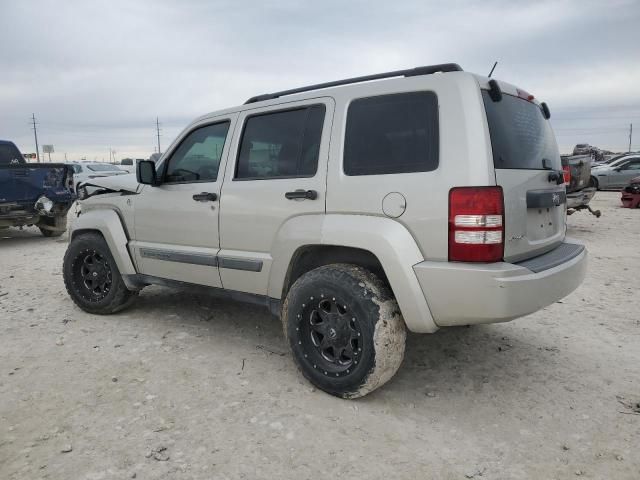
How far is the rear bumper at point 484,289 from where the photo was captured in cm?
249

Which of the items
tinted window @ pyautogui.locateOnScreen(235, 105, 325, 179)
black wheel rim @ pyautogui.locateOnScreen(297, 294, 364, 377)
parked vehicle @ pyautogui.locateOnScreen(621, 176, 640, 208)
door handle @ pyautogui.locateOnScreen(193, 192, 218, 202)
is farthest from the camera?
parked vehicle @ pyautogui.locateOnScreen(621, 176, 640, 208)

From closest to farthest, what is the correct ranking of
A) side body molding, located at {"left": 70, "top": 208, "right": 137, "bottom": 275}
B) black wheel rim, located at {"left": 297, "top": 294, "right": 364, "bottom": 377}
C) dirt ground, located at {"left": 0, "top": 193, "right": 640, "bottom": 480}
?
dirt ground, located at {"left": 0, "top": 193, "right": 640, "bottom": 480} → black wheel rim, located at {"left": 297, "top": 294, "right": 364, "bottom": 377} → side body molding, located at {"left": 70, "top": 208, "right": 137, "bottom": 275}

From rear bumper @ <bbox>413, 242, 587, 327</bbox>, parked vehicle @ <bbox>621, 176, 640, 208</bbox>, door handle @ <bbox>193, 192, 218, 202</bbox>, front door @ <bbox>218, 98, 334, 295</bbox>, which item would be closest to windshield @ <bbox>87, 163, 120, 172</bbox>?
door handle @ <bbox>193, 192, 218, 202</bbox>

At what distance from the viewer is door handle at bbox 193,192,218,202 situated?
3.61 meters

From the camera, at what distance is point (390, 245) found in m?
2.69

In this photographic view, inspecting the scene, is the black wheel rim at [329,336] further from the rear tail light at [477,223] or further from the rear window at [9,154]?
the rear window at [9,154]

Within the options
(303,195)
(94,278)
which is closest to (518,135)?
(303,195)

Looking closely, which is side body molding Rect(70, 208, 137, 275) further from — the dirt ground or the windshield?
the windshield

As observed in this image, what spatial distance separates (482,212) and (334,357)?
4.27 feet

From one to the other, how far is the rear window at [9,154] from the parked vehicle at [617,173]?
19.7 m

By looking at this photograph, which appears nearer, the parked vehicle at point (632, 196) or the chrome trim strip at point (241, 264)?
the chrome trim strip at point (241, 264)

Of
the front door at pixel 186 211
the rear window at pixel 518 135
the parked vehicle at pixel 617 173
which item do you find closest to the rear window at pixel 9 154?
the front door at pixel 186 211

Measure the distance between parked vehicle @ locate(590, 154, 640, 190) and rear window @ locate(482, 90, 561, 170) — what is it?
61.2ft

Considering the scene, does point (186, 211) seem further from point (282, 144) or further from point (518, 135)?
point (518, 135)
